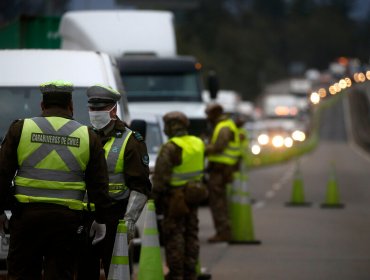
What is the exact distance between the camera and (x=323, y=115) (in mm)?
164125

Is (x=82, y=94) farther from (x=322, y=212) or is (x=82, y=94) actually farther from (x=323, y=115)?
(x=323, y=115)

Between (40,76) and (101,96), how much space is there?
281 cm

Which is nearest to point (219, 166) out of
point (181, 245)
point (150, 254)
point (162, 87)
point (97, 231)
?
point (181, 245)

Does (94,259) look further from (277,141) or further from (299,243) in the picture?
(277,141)

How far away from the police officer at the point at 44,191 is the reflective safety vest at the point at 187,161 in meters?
4.50

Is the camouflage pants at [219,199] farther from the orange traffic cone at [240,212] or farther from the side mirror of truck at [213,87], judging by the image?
the side mirror of truck at [213,87]

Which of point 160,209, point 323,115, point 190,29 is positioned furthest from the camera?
point 190,29

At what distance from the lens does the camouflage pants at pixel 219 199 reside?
17719 mm

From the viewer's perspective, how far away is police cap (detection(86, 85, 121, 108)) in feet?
30.4

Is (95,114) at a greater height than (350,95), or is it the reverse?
(350,95)

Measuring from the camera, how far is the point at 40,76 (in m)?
12.0

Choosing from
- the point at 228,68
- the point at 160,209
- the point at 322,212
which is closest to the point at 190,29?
the point at 228,68

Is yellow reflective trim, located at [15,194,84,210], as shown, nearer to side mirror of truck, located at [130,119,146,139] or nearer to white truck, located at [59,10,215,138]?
side mirror of truck, located at [130,119,146,139]

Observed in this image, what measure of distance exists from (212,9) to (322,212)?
6695 inches
